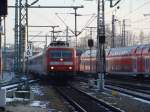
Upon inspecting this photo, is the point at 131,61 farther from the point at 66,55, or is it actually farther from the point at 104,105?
the point at 104,105

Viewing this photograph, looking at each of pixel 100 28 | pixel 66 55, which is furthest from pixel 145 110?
pixel 66 55

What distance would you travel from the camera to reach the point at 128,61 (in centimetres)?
5472

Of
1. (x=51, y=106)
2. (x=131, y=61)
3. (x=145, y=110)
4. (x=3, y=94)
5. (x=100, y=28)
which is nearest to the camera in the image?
(x=3, y=94)

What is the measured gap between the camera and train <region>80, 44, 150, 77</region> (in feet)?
156

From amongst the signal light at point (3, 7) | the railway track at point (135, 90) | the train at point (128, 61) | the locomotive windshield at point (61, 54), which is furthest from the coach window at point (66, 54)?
the signal light at point (3, 7)

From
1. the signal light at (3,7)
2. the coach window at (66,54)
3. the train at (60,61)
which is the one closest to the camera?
the signal light at (3,7)

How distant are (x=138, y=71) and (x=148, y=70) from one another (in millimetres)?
4206

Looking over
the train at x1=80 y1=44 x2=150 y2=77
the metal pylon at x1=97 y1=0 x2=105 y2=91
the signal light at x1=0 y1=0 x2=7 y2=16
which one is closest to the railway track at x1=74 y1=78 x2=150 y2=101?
the metal pylon at x1=97 y1=0 x2=105 y2=91

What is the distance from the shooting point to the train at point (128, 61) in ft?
156

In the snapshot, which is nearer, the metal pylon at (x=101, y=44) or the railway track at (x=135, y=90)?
the railway track at (x=135, y=90)

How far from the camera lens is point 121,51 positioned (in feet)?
193

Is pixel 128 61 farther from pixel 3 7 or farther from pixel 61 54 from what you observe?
pixel 3 7

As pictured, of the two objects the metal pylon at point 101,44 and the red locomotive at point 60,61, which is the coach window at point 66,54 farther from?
the metal pylon at point 101,44

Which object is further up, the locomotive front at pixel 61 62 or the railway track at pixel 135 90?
the locomotive front at pixel 61 62
